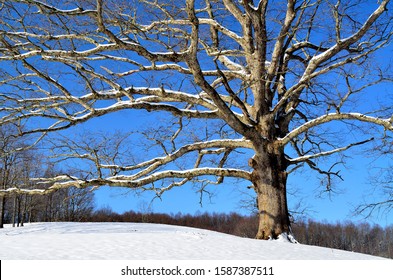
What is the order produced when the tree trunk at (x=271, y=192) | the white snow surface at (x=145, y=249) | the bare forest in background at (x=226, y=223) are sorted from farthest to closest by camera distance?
the bare forest in background at (x=226, y=223)
the tree trunk at (x=271, y=192)
the white snow surface at (x=145, y=249)

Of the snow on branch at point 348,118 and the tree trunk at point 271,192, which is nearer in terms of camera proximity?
the snow on branch at point 348,118

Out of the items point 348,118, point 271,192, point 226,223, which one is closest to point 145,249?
point 271,192

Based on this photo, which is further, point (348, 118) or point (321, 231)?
point (321, 231)

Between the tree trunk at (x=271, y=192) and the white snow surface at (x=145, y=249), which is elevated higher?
the tree trunk at (x=271, y=192)

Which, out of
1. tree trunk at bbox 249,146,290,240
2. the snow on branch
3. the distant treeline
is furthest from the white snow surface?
the distant treeline

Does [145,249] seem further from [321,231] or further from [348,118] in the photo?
[321,231]

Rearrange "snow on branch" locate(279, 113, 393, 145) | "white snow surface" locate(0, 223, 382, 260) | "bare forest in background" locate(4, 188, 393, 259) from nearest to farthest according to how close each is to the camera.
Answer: "white snow surface" locate(0, 223, 382, 260), "snow on branch" locate(279, 113, 393, 145), "bare forest in background" locate(4, 188, 393, 259)

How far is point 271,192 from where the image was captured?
10266 millimetres

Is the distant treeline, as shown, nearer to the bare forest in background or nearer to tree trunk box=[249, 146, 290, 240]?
the bare forest in background

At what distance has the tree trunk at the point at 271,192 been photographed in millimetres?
10094

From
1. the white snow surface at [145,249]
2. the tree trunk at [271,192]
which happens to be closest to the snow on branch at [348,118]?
the tree trunk at [271,192]

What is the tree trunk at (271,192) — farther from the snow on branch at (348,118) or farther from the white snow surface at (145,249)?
the white snow surface at (145,249)

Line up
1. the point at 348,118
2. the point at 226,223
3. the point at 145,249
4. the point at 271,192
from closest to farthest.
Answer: the point at 145,249 → the point at 348,118 → the point at 271,192 → the point at 226,223

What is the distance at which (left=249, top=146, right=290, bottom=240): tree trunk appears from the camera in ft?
33.1
